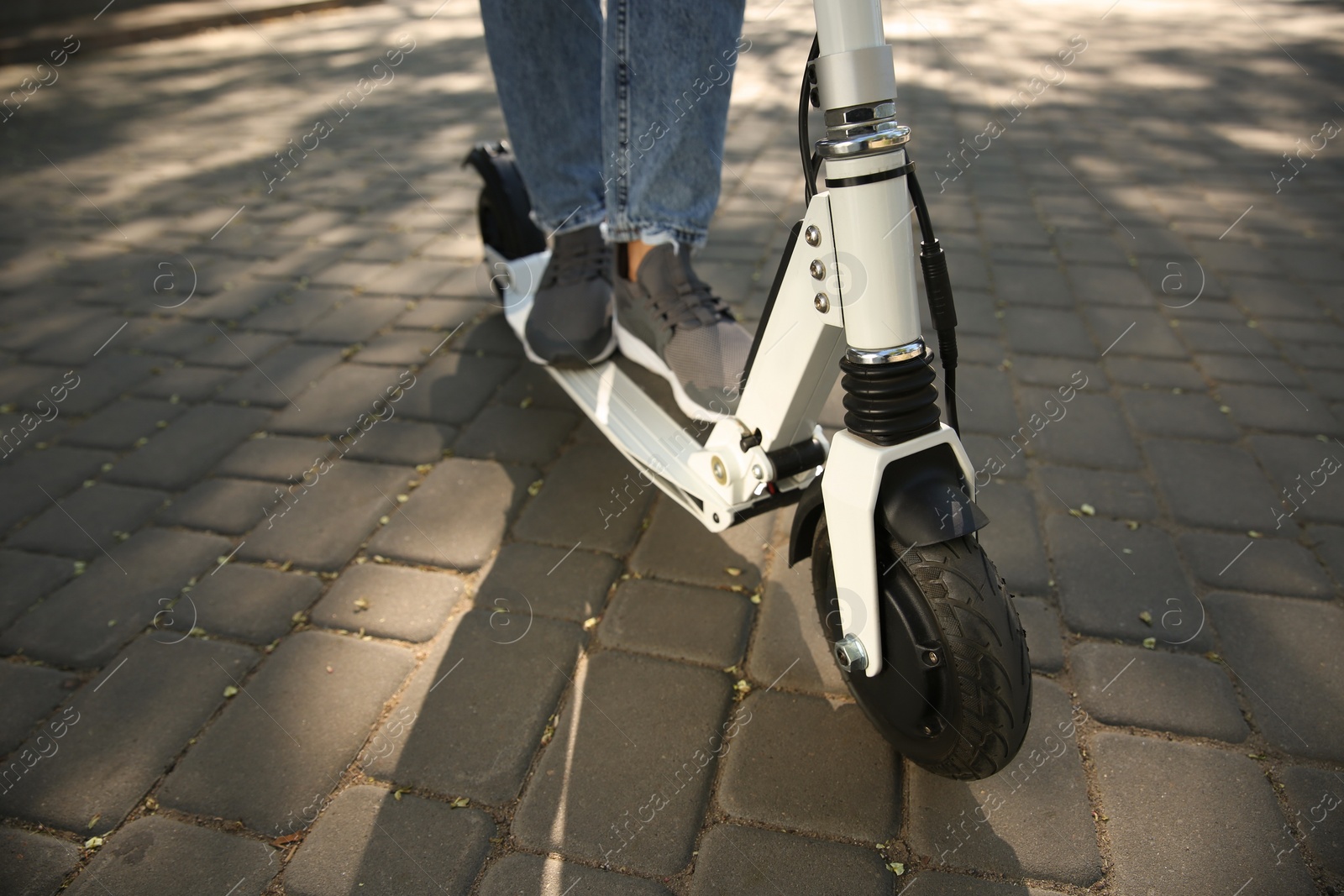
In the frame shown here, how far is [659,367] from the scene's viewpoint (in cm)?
196

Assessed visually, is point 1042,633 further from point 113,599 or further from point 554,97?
point 113,599

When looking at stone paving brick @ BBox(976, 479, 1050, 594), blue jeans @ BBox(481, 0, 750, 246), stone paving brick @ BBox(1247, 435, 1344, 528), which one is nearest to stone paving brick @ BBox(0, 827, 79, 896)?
blue jeans @ BBox(481, 0, 750, 246)

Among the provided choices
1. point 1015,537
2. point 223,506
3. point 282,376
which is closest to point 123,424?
point 282,376

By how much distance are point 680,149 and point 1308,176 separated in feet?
11.7

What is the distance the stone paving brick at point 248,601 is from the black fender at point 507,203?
4.29 ft

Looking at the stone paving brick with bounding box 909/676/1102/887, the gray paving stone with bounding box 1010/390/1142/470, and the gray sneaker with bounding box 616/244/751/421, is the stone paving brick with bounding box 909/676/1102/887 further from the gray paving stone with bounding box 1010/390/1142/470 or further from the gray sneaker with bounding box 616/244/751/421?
the gray paving stone with bounding box 1010/390/1142/470

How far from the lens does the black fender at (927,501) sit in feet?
3.85

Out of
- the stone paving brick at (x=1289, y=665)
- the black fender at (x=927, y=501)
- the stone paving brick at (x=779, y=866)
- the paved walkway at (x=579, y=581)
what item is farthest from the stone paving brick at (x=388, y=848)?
the stone paving brick at (x=1289, y=665)

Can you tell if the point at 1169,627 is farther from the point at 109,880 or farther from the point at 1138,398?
the point at 109,880

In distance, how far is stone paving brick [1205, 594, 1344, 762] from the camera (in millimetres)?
1451

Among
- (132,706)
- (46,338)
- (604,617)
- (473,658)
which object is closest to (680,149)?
(604,617)

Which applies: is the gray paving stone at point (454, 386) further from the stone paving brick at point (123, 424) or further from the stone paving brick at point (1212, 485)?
the stone paving brick at point (1212, 485)

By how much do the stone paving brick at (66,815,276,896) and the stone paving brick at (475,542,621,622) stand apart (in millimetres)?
596

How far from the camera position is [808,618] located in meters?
1.70
